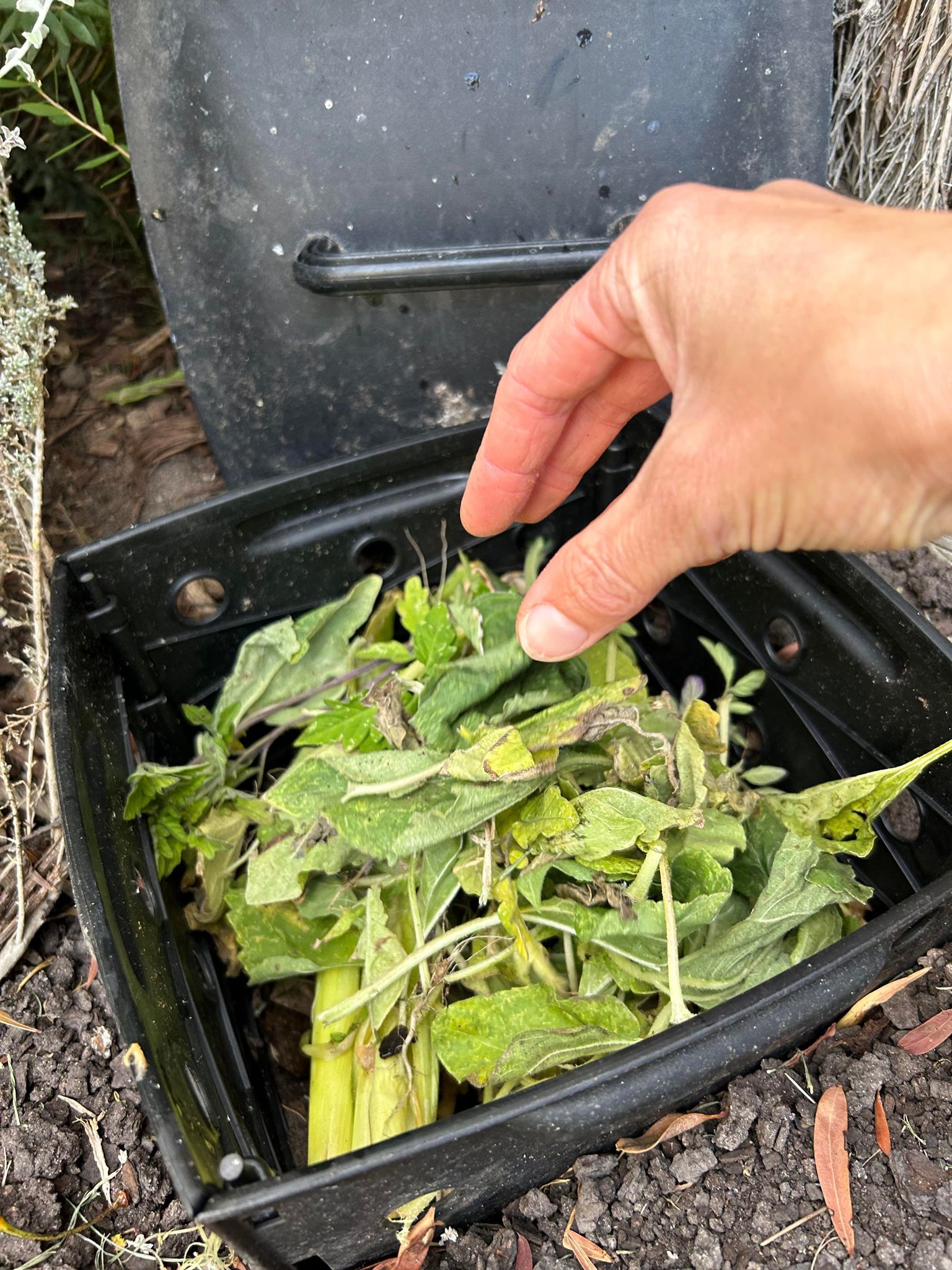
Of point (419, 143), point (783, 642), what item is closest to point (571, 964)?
point (783, 642)

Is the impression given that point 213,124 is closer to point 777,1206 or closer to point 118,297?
point 118,297

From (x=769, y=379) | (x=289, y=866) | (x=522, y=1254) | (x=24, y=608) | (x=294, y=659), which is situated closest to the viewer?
(x=769, y=379)

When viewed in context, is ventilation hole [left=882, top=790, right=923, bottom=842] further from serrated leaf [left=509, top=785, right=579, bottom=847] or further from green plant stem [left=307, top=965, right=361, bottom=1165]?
green plant stem [left=307, top=965, right=361, bottom=1165]

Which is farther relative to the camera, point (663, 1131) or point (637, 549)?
point (663, 1131)

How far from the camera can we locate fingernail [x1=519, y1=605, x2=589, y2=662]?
986mm

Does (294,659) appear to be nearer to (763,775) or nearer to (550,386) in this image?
(550,386)

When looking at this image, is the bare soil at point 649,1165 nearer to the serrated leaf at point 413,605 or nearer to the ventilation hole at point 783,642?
the ventilation hole at point 783,642

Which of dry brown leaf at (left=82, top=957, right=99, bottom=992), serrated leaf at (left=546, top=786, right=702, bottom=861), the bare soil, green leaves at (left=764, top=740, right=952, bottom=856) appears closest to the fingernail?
serrated leaf at (left=546, top=786, right=702, bottom=861)

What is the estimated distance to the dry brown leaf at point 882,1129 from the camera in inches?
37.8

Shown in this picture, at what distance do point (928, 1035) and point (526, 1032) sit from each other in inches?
17.6

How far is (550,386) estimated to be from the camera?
42.0 inches

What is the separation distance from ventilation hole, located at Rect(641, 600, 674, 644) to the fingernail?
0.56m

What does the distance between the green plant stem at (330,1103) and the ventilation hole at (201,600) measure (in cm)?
60

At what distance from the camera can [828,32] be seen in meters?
1.52
